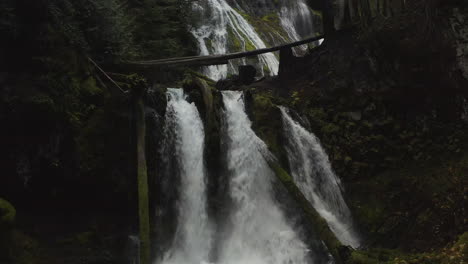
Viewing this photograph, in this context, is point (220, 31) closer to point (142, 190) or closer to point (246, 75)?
point (246, 75)

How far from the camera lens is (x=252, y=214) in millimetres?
8211

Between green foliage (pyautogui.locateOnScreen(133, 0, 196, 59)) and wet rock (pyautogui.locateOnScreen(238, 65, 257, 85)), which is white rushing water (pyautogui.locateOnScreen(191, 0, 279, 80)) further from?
green foliage (pyautogui.locateOnScreen(133, 0, 196, 59))

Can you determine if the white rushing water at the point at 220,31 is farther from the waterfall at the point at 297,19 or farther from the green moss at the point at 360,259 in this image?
the green moss at the point at 360,259

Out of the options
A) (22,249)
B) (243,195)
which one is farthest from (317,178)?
(22,249)

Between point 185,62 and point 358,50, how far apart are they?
16.1 feet

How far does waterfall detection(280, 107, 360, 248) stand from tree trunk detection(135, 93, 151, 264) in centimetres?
390

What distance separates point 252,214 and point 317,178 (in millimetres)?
2100

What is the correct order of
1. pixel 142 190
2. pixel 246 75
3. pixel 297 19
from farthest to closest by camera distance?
pixel 297 19 → pixel 246 75 → pixel 142 190

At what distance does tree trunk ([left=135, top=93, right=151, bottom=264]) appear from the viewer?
237 inches

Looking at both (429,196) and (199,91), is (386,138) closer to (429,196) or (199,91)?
(429,196)

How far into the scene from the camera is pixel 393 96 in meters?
9.90

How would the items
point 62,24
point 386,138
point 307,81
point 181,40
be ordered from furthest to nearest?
point 181,40
point 307,81
point 386,138
point 62,24

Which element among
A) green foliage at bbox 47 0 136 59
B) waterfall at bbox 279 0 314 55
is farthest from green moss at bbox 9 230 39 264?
waterfall at bbox 279 0 314 55

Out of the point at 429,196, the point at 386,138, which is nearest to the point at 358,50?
the point at 386,138
